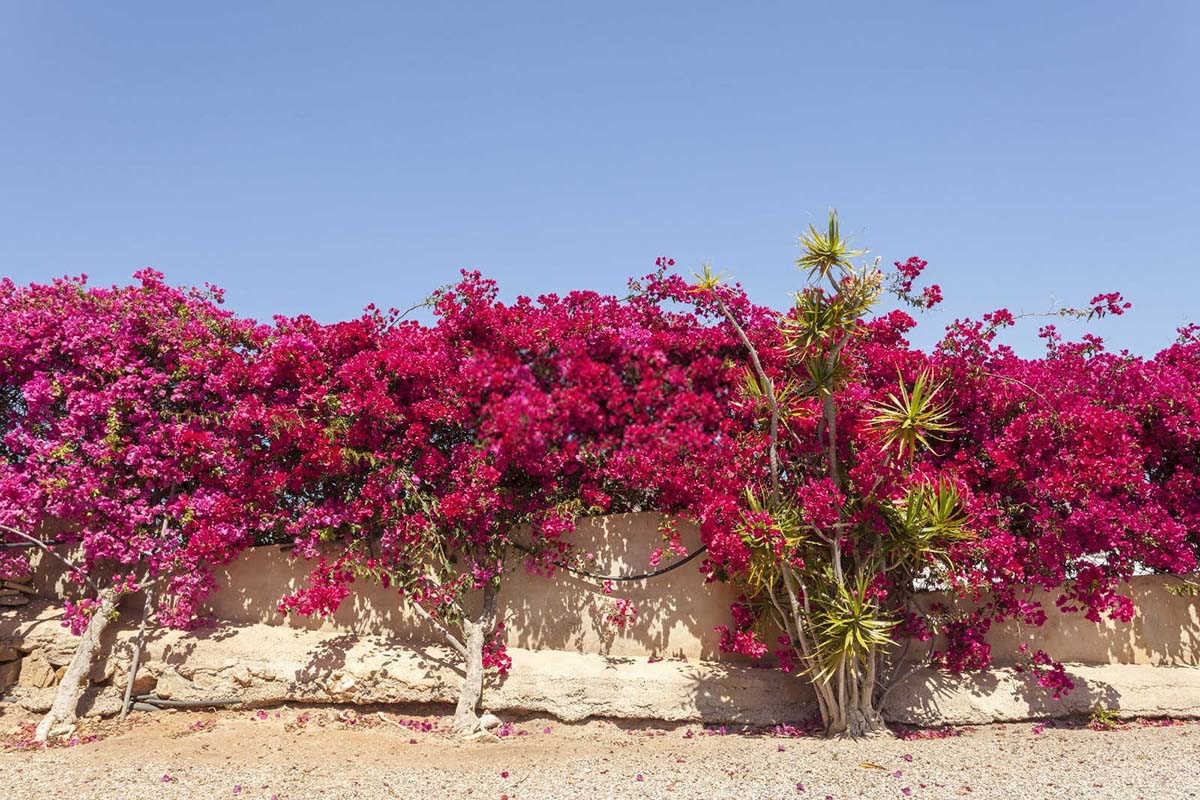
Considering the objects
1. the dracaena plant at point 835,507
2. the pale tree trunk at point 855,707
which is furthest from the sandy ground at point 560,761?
the dracaena plant at point 835,507

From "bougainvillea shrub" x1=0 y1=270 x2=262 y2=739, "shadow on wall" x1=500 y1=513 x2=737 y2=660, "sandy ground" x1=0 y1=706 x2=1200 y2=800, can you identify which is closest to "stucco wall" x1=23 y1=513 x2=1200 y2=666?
"shadow on wall" x1=500 y1=513 x2=737 y2=660

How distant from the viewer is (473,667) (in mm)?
9008

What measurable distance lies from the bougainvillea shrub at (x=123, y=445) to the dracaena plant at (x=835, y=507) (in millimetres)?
6068

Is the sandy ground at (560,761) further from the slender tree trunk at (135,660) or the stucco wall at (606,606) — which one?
the stucco wall at (606,606)

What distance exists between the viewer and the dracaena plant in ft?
26.4

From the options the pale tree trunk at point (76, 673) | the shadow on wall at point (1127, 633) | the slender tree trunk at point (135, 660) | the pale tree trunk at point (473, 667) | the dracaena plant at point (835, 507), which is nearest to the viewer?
the dracaena plant at point (835, 507)

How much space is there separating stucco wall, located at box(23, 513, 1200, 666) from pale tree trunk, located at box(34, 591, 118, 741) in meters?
1.21

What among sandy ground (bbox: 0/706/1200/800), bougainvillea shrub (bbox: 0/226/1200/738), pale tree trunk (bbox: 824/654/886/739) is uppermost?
bougainvillea shrub (bbox: 0/226/1200/738)

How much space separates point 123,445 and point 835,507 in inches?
318

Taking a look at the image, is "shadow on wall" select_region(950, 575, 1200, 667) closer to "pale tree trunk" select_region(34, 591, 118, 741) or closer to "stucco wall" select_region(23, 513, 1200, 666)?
"stucco wall" select_region(23, 513, 1200, 666)

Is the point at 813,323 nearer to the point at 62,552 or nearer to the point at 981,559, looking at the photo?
the point at 981,559

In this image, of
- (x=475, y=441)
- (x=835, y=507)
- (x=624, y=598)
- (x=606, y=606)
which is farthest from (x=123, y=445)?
(x=835, y=507)

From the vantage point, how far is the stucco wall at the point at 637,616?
955 centimetres

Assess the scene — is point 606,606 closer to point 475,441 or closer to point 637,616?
point 637,616
